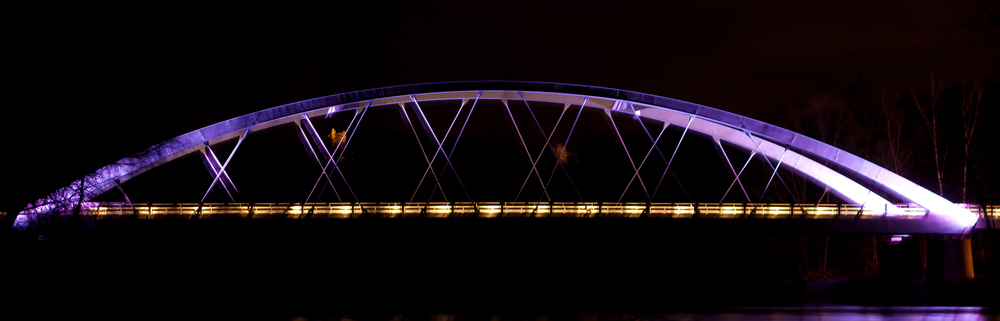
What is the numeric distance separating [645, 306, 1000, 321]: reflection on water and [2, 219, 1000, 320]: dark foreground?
210cm

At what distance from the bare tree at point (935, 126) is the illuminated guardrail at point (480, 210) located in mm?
6983

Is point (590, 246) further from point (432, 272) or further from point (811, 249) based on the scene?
point (811, 249)

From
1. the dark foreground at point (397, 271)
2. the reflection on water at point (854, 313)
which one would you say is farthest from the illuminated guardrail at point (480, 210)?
the reflection on water at point (854, 313)

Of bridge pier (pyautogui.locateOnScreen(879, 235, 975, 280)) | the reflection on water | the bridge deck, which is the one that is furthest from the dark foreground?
the reflection on water

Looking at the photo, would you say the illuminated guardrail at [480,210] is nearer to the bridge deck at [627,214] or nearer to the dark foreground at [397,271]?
the bridge deck at [627,214]

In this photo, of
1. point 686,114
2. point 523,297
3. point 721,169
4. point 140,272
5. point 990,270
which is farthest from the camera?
point 721,169

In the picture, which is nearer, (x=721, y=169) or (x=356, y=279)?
(x=356, y=279)

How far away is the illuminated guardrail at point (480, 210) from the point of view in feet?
122

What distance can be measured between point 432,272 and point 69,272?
19619 mm

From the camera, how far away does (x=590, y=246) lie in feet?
144

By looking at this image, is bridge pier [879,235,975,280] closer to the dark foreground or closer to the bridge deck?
the dark foreground

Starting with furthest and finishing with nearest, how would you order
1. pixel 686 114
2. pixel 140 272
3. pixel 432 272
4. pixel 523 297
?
pixel 686 114
pixel 432 272
pixel 523 297
pixel 140 272

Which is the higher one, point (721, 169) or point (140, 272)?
point (721, 169)

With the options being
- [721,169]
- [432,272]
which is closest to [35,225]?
[432,272]
